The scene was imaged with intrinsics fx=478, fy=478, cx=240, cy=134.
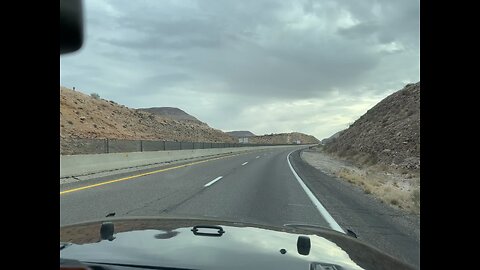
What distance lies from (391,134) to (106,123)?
37710mm

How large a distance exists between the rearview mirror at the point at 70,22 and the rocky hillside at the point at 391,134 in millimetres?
29837

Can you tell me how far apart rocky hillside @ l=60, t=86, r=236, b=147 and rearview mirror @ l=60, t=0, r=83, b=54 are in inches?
1520

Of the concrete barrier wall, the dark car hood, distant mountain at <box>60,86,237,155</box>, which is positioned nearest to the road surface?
the concrete barrier wall

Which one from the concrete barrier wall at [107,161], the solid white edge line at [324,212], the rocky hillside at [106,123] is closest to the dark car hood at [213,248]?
the solid white edge line at [324,212]

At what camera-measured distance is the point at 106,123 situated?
212 ft

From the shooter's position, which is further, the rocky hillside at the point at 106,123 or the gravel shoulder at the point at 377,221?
the rocky hillside at the point at 106,123

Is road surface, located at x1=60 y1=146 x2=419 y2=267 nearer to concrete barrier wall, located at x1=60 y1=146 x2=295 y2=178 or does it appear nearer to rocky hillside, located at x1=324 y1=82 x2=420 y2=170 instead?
concrete barrier wall, located at x1=60 y1=146 x2=295 y2=178

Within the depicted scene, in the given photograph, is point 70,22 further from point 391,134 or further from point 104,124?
point 104,124

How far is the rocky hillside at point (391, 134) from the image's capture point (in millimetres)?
37150

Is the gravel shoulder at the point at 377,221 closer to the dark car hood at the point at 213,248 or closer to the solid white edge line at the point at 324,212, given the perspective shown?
the solid white edge line at the point at 324,212

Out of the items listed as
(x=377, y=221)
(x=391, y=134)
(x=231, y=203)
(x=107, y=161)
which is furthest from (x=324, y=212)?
(x=391, y=134)

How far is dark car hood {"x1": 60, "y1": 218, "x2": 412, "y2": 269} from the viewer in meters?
3.05

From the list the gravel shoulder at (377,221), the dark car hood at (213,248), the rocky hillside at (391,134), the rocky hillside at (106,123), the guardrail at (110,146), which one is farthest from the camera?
the rocky hillside at (106,123)
